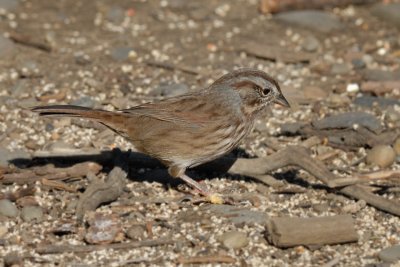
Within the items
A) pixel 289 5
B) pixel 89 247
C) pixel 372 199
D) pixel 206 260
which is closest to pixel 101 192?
pixel 89 247

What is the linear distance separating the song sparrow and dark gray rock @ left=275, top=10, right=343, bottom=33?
3042 mm

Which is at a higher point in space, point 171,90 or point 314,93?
point 314,93

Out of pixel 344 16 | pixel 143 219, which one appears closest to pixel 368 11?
pixel 344 16

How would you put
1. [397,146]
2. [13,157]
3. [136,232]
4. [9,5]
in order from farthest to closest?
[9,5] < [397,146] < [13,157] < [136,232]

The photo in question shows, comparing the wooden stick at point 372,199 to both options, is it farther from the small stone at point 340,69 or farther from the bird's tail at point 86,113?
the small stone at point 340,69

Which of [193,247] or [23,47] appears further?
[23,47]

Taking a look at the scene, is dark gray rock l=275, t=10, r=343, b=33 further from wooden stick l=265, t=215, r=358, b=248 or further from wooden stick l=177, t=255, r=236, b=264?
wooden stick l=177, t=255, r=236, b=264

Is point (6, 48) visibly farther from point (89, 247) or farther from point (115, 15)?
point (89, 247)

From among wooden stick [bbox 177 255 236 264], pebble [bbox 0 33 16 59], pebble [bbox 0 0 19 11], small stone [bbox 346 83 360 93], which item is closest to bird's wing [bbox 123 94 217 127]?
wooden stick [bbox 177 255 236 264]

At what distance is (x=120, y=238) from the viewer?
623 centimetres

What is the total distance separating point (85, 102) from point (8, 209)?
194cm

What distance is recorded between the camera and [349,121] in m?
7.84

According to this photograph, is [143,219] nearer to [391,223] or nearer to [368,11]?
[391,223]

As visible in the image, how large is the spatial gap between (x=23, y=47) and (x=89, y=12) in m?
1.15
